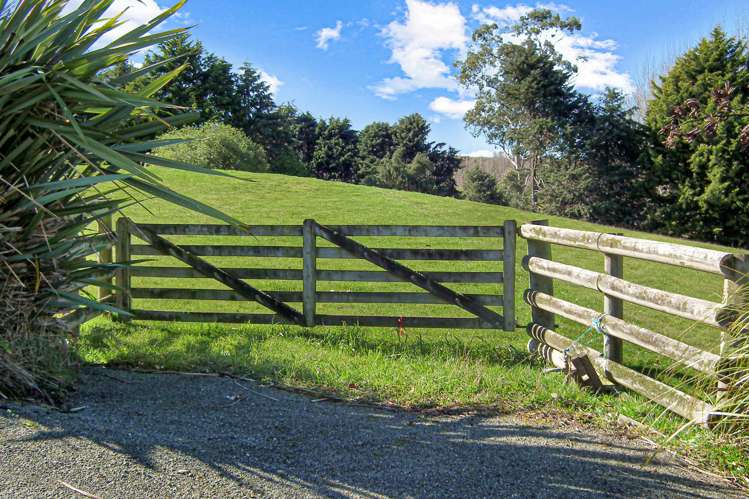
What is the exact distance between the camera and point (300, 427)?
3.73 meters

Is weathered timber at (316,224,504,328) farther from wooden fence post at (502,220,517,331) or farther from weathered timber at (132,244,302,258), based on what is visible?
weathered timber at (132,244,302,258)

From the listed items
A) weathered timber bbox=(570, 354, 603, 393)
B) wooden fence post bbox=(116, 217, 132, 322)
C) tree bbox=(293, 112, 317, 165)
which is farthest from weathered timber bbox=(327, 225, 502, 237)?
tree bbox=(293, 112, 317, 165)

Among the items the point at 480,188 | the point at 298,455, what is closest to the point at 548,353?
the point at 298,455

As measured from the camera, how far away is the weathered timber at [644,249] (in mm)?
3967

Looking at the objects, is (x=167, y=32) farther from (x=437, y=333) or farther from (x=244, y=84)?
(x=244, y=84)

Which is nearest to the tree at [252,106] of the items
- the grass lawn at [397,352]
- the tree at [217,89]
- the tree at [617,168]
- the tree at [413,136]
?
the tree at [217,89]

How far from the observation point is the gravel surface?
9.52 ft

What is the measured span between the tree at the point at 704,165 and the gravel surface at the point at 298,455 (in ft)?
85.8

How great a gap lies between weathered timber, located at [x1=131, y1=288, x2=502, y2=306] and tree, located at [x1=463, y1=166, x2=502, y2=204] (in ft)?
101

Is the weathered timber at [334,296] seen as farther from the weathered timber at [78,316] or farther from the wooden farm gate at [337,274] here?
the weathered timber at [78,316]

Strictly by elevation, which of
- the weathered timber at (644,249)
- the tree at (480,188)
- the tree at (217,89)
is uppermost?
the tree at (217,89)

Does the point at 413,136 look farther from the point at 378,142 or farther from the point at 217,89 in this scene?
the point at 217,89

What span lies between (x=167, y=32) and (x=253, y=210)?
38.6 ft

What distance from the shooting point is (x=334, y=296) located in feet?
24.4
